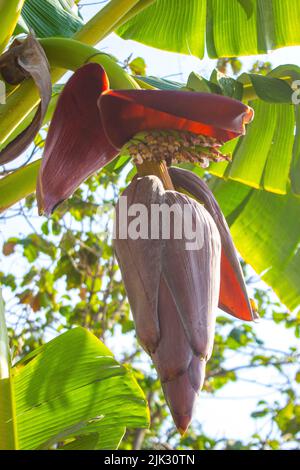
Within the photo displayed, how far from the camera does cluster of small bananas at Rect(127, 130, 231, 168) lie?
1.90 ft

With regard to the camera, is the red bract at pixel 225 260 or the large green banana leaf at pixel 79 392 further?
the large green banana leaf at pixel 79 392

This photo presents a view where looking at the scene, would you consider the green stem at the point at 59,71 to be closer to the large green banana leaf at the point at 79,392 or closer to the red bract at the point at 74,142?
the red bract at the point at 74,142

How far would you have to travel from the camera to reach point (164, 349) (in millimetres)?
492

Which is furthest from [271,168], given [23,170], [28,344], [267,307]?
[267,307]

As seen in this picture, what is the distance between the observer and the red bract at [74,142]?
559 millimetres

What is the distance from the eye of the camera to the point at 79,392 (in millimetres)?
882

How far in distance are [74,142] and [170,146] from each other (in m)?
0.08

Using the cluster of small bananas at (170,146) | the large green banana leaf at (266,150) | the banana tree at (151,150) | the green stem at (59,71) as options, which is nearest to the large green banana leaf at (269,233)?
the large green banana leaf at (266,150)

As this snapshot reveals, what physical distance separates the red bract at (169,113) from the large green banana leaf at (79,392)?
392 mm

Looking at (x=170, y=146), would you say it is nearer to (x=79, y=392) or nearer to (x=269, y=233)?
(x=79, y=392)
